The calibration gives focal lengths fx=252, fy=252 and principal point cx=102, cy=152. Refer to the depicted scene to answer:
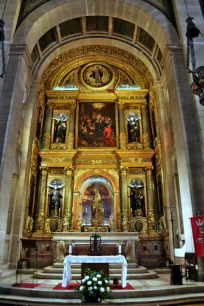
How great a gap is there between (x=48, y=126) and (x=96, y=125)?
9.84 feet

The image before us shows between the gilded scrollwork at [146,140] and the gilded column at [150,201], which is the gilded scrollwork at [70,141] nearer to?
the gilded scrollwork at [146,140]

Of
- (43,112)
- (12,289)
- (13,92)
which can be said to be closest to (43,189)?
(43,112)

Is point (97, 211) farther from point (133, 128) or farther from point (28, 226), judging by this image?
point (133, 128)

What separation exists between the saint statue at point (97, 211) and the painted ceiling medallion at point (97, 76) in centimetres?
742

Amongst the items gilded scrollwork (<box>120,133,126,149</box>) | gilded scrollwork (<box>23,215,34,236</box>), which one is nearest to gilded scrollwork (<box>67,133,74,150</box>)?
gilded scrollwork (<box>120,133,126,149</box>)

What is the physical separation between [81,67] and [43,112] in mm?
4092

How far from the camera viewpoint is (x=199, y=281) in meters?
6.82

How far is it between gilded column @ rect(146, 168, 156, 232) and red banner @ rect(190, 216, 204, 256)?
6163 mm

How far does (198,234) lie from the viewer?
6.91 meters

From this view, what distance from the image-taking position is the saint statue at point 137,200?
1357 cm

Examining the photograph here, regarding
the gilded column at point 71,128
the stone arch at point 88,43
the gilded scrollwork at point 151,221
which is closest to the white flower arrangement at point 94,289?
the gilded scrollwork at point 151,221

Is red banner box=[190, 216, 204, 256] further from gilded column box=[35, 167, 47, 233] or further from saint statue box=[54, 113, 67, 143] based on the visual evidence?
saint statue box=[54, 113, 67, 143]

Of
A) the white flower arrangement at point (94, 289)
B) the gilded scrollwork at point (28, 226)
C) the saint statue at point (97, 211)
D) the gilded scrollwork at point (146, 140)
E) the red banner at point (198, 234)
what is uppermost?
the gilded scrollwork at point (146, 140)

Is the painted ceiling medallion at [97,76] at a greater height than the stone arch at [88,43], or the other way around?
the painted ceiling medallion at [97,76]
